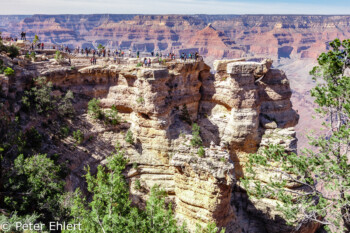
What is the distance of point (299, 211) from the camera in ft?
53.3

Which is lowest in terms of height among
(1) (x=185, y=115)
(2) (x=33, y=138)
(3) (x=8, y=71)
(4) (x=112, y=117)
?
(2) (x=33, y=138)

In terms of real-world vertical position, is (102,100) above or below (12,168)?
above

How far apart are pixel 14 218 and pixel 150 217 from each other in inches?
346

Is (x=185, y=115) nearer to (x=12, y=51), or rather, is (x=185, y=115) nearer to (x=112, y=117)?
(x=112, y=117)

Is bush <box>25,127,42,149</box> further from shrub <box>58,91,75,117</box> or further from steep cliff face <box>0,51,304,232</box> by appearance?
shrub <box>58,91,75,117</box>

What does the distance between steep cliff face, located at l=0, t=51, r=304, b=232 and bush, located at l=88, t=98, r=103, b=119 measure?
2.09 feet

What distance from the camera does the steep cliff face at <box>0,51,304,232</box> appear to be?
29.3 meters

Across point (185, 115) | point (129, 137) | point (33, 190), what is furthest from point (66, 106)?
point (185, 115)

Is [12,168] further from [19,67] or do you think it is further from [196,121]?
[196,121]

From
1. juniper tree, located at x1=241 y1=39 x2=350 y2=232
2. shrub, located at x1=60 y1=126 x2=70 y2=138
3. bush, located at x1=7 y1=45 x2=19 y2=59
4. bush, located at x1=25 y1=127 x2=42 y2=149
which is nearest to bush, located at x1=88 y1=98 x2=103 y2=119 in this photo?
shrub, located at x1=60 y1=126 x2=70 y2=138

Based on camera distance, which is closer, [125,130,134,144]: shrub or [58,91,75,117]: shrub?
[58,91,75,117]: shrub

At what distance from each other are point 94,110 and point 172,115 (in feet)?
30.3

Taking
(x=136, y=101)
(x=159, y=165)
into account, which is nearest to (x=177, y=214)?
(x=159, y=165)

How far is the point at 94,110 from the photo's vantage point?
32656mm
